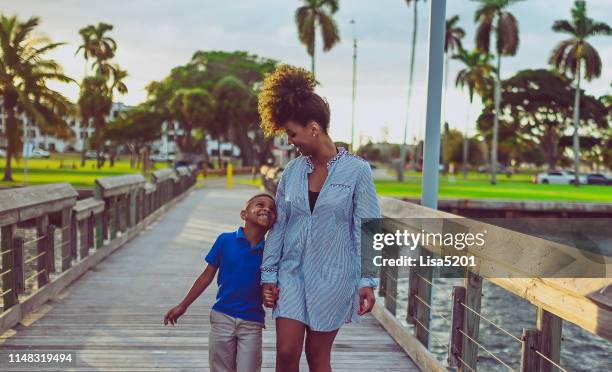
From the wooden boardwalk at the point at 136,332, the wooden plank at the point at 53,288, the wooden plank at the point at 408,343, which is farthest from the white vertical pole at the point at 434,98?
the wooden plank at the point at 53,288

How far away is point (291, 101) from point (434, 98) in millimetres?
3932

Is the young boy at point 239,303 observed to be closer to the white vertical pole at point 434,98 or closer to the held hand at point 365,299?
the held hand at point 365,299

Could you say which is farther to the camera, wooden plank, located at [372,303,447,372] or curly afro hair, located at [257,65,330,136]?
wooden plank, located at [372,303,447,372]

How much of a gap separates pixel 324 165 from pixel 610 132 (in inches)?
3085

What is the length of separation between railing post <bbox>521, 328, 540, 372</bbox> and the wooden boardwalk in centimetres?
205

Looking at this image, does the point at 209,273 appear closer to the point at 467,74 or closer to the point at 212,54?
the point at 467,74

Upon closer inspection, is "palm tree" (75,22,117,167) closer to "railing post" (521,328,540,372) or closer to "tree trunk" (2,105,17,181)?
"tree trunk" (2,105,17,181)

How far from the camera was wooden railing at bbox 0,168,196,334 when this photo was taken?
5.82 m

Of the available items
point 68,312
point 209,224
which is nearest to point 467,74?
point 209,224

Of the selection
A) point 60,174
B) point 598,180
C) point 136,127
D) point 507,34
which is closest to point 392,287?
point 60,174

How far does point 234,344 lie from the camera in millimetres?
3500

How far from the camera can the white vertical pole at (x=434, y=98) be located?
688 centimetres

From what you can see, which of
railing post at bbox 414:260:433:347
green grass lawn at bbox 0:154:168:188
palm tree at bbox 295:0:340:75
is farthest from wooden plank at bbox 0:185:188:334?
palm tree at bbox 295:0:340:75

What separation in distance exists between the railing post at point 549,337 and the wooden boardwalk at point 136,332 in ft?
6.93
